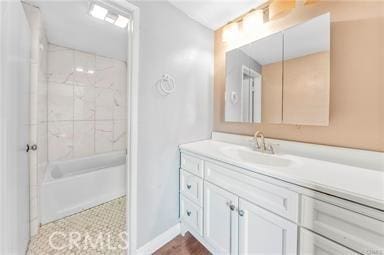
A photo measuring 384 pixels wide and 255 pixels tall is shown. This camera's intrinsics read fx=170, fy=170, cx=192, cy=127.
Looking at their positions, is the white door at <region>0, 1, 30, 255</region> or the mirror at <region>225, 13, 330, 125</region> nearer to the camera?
the white door at <region>0, 1, 30, 255</region>

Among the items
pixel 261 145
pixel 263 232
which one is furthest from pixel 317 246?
pixel 261 145

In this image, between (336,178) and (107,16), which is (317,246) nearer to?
(336,178)

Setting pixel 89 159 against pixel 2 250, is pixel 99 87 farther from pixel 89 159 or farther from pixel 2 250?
pixel 2 250

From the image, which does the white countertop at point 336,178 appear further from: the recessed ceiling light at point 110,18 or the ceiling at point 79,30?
the ceiling at point 79,30

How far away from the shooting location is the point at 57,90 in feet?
8.13

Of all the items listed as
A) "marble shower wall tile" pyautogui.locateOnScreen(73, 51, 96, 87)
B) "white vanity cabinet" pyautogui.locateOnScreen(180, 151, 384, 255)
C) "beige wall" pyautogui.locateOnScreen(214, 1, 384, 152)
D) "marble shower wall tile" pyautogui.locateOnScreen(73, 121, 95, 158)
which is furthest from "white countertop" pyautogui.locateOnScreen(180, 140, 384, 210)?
"marble shower wall tile" pyautogui.locateOnScreen(73, 51, 96, 87)

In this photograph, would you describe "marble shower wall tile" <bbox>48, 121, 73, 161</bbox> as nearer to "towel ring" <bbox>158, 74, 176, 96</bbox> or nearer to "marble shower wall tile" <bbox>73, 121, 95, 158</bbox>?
"marble shower wall tile" <bbox>73, 121, 95, 158</bbox>

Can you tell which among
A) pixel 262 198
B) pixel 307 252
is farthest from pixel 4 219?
pixel 307 252

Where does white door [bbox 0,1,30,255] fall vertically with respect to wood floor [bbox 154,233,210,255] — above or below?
above

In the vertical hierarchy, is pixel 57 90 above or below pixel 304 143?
above

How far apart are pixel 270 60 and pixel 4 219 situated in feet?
6.84

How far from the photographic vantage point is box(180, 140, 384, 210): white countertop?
0.68 metres

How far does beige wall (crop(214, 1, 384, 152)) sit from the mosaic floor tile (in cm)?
191

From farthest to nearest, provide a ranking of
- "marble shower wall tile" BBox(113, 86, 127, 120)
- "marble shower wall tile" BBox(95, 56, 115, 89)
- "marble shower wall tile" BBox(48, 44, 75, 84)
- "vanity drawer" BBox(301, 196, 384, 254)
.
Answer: "marble shower wall tile" BBox(113, 86, 127, 120) < "marble shower wall tile" BBox(95, 56, 115, 89) < "marble shower wall tile" BBox(48, 44, 75, 84) < "vanity drawer" BBox(301, 196, 384, 254)
